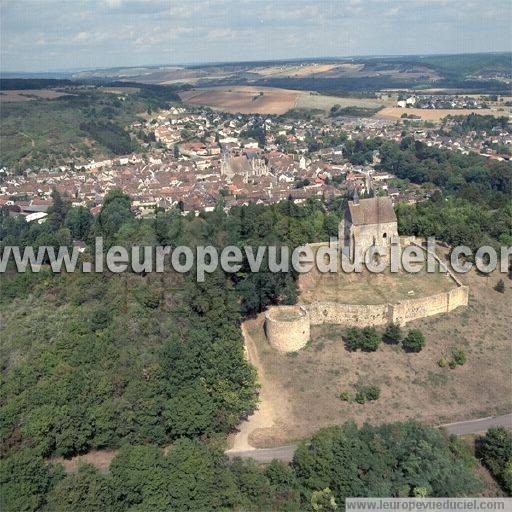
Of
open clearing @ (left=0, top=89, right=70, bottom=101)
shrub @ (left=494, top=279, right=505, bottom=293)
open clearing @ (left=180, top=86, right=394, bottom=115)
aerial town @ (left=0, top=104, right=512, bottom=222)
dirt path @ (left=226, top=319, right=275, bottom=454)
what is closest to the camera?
dirt path @ (left=226, top=319, right=275, bottom=454)

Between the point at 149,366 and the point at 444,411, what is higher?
the point at 149,366

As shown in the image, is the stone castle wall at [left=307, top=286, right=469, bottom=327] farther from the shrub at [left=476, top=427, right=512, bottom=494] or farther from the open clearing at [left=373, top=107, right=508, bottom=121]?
the open clearing at [left=373, top=107, right=508, bottom=121]

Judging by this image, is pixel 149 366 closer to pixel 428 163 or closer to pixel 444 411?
pixel 444 411

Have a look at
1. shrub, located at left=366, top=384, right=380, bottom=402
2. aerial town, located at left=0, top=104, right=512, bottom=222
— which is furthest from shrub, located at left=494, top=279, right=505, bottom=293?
aerial town, located at left=0, top=104, right=512, bottom=222

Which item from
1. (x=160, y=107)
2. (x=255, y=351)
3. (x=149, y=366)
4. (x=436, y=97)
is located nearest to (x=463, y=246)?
(x=255, y=351)

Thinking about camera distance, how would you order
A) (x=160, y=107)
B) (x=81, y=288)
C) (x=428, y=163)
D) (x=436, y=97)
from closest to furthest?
→ (x=81, y=288)
(x=428, y=163)
(x=160, y=107)
(x=436, y=97)

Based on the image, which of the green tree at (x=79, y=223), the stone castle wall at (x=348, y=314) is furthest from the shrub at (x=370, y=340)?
the green tree at (x=79, y=223)

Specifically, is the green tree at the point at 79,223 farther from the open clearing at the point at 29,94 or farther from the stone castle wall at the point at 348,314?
the open clearing at the point at 29,94

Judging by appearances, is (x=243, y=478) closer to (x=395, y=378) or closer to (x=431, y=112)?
(x=395, y=378)
